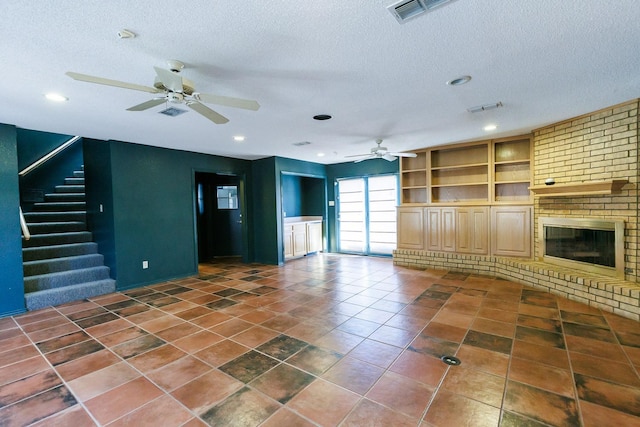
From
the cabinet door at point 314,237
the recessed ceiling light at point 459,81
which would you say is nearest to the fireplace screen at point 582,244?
the recessed ceiling light at point 459,81

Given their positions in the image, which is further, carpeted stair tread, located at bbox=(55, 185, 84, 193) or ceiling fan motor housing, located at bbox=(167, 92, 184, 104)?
carpeted stair tread, located at bbox=(55, 185, 84, 193)

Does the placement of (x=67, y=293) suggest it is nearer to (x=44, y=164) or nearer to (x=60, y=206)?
(x=60, y=206)

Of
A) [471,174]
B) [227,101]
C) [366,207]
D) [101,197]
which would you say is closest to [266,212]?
[366,207]

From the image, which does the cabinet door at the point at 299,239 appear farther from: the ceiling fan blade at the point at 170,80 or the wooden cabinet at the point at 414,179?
the ceiling fan blade at the point at 170,80

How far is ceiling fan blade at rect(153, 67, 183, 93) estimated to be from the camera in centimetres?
194

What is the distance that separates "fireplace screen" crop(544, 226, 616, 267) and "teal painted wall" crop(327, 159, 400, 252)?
10.3 feet

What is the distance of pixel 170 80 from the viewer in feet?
6.64

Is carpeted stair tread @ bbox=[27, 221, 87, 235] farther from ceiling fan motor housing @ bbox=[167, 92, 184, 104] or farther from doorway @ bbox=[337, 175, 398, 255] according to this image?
doorway @ bbox=[337, 175, 398, 255]

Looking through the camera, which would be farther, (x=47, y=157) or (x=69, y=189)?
(x=69, y=189)

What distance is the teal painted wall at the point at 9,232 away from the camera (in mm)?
3660

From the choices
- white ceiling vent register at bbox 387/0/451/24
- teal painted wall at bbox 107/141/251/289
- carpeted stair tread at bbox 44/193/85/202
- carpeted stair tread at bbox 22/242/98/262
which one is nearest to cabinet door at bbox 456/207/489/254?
white ceiling vent register at bbox 387/0/451/24

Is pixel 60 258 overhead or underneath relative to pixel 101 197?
underneath

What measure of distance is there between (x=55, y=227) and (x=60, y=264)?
99cm

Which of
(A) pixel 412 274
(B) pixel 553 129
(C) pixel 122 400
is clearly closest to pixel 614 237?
(B) pixel 553 129
